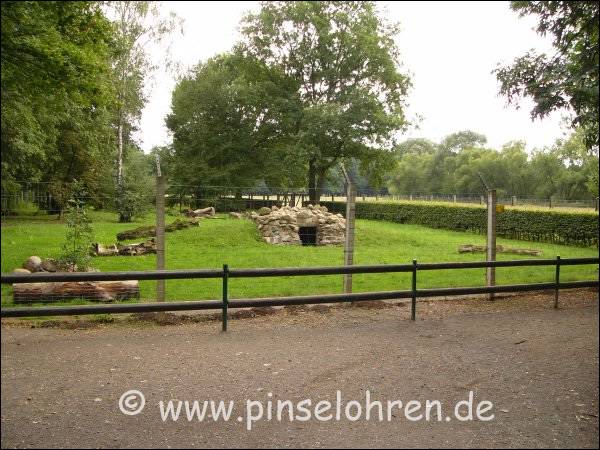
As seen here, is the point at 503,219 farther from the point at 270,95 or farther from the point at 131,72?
the point at 131,72

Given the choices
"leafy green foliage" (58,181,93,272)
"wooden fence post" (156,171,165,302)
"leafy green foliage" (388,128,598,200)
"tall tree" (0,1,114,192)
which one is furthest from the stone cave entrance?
"tall tree" (0,1,114,192)

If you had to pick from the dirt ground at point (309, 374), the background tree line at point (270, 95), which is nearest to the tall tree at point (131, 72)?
the background tree line at point (270, 95)

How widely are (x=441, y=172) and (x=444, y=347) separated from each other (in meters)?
21.2

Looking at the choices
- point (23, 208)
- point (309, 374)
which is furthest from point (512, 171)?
point (23, 208)

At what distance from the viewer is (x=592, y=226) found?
9.45 meters

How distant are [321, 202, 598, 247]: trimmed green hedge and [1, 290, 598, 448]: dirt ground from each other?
11.6 ft

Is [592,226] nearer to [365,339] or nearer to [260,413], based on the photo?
[365,339]

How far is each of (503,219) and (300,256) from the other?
249 inches

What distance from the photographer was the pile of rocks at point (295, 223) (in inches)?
587

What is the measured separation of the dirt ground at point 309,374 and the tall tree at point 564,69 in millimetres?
1913

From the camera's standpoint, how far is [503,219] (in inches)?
588

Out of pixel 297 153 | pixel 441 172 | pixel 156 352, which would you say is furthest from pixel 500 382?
pixel 441 172

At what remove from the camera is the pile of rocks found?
587 inches

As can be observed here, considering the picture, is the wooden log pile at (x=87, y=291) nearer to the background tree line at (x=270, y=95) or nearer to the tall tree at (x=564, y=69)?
the background tree line at (x=270, y=95)
